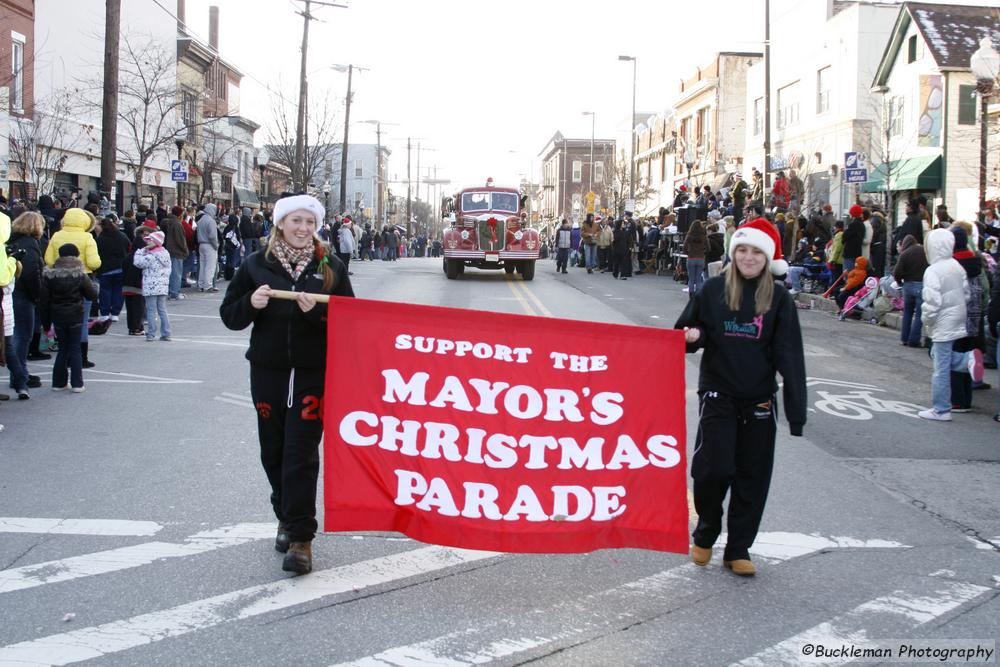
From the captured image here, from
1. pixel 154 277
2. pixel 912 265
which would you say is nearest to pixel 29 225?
pixel 154 277

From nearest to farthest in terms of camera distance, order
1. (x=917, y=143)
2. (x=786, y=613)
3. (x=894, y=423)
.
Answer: (x=786, y=613) < (x=894, y=423) < (x=917, y=143)

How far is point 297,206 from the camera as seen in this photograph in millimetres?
5293

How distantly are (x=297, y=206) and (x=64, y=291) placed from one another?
6097mm

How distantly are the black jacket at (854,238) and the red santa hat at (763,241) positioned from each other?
15.8 m

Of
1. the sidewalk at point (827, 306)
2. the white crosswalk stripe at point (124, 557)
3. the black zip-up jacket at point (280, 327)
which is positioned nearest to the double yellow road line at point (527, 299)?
the sidewalk at point (827, 306)

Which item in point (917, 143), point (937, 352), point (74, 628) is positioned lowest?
point (74, 628)

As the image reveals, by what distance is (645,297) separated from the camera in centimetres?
2311

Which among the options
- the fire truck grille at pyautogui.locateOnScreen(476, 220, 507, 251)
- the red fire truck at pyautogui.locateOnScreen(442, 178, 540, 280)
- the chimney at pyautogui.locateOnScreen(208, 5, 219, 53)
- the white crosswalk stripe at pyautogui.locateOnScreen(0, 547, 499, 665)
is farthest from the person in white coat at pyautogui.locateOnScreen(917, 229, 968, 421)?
the chimney at pyautogui.locateOnScreen(208, 5, 219, 53)

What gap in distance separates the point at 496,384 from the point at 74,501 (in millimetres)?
3122

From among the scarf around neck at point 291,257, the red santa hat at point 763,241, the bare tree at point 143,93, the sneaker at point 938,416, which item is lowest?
the sneaker at point 938,416

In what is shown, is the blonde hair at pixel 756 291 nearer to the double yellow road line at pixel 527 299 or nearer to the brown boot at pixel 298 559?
the brown boot at pixel 298 559

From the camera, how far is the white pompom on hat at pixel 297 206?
5289 mm

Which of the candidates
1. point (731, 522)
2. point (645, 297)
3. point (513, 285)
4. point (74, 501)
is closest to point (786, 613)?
point (731, 522)

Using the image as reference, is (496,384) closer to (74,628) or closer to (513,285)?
(74,628)
